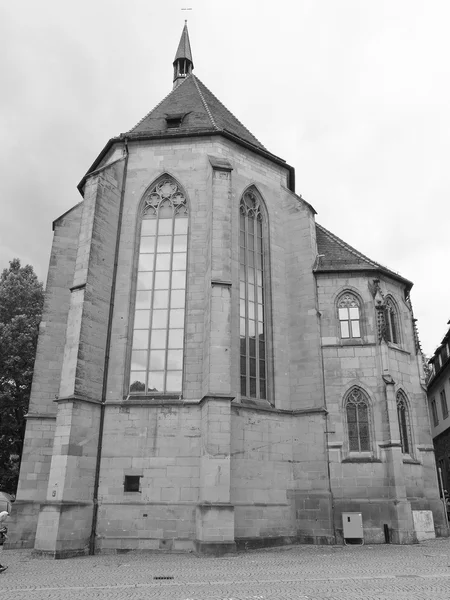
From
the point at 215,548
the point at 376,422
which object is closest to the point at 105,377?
the point at 215,548

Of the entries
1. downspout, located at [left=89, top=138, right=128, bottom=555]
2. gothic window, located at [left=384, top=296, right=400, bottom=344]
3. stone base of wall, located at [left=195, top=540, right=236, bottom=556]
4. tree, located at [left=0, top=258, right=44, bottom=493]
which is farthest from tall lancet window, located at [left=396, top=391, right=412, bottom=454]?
tree, located at [left=0, top=258, right=44, bottom=493]

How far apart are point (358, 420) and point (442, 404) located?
17435 mm

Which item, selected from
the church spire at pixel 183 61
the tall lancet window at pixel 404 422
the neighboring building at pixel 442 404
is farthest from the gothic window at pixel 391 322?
the church spire at pixel 183 61

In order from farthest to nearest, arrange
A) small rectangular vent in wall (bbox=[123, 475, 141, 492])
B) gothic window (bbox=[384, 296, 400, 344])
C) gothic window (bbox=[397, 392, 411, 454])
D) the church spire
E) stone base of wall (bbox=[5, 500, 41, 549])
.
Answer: the church spire
gothic window (bbox=[384, 296, 400, 344])
gothic window (bbox=[397, 392, 411, 454])
stone base of wall (bbox=[5, 500, 41, 549])
small rectangular vent in wall (bbox=[123, 475, 141, 492])

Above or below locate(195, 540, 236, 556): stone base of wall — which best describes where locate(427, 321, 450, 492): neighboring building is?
above

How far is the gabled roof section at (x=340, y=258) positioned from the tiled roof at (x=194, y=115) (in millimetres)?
4216

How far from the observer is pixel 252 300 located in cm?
1705

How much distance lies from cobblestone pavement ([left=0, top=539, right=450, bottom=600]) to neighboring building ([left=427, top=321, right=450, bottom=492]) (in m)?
17.2

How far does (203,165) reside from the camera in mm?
17438

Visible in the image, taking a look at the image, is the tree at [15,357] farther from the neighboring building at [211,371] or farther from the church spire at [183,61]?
the church spire at [183,61]

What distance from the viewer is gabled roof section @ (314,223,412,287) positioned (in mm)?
18297

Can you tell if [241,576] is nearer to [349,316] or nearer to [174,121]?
[349,316]

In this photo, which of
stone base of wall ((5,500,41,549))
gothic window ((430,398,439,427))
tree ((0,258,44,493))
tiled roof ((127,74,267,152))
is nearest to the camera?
stone base of wall ((5,500,41,549))

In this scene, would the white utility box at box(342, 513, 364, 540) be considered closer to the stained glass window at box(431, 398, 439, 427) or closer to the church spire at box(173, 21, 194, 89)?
the stained glass window at box(431, 398, 439, 427)
